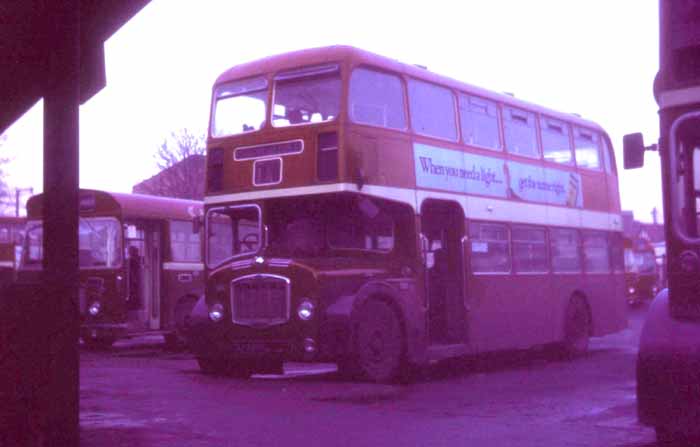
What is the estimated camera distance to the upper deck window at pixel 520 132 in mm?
17383

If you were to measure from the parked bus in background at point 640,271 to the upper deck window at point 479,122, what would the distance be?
28.7 metres

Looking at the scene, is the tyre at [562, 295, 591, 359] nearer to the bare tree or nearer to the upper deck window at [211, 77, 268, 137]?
the upper deck window at [211, 77, 268, 137]

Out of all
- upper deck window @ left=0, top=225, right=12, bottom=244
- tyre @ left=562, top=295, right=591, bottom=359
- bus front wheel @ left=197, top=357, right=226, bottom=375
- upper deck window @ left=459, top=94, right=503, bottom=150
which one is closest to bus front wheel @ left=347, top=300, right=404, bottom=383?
bus front wheel @ left=197, top=357, right=226, bottom=375

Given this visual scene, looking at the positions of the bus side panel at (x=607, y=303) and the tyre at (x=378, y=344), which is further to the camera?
the bus side panel at (x=607, y=303)

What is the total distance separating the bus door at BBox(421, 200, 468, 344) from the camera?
15797 millimetres

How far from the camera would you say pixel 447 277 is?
1603 cm

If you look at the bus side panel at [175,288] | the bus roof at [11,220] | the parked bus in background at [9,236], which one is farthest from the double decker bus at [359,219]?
the bus roof at [11,220]

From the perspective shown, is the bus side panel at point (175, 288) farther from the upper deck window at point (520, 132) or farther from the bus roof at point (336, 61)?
the upper deck window at point (520, 132)

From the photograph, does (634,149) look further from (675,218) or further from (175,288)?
(175,288)

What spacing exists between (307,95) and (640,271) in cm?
3593

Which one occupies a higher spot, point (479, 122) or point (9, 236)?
point (9, 236)

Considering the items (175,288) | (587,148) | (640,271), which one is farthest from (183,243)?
(640,271)

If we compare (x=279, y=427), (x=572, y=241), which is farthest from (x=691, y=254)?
(x=572, y=241)

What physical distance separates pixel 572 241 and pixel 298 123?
7233 millimetres
